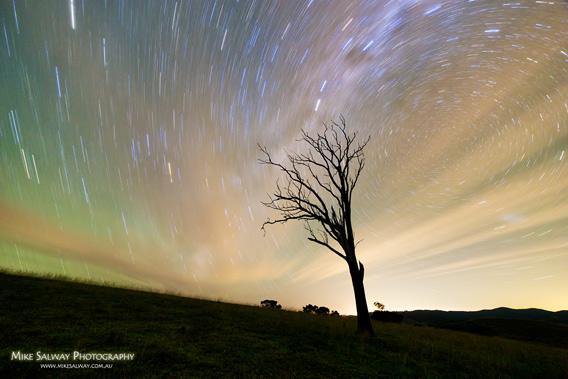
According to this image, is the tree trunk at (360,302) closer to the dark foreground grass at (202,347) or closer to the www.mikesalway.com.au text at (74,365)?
the dark foreground grass at (202,347)

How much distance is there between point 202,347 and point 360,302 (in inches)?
356

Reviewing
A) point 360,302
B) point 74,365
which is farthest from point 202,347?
point 360,302

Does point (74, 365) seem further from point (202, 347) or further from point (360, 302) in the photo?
point (360, 302)

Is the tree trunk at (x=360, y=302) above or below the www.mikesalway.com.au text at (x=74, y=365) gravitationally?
above

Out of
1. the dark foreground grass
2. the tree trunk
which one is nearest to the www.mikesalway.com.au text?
the dark foreground grass

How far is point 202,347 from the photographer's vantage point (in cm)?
824

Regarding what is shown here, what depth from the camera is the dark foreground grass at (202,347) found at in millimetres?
6613

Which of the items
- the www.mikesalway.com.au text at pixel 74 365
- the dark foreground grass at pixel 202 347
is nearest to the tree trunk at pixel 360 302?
the dark foreground grass at pixel 202 347

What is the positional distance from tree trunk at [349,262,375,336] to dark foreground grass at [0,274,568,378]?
1087mm

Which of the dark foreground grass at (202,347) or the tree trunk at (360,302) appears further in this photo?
the tree trunk at (360,302)

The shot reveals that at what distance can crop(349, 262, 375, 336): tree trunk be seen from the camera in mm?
13930

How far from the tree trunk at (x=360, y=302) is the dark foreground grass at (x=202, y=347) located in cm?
109

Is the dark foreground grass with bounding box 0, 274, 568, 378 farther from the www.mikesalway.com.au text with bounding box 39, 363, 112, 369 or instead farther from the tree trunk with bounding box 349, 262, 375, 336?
the tree trunk with bounding box 349, 262, 375, 336

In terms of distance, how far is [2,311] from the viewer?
995cm
